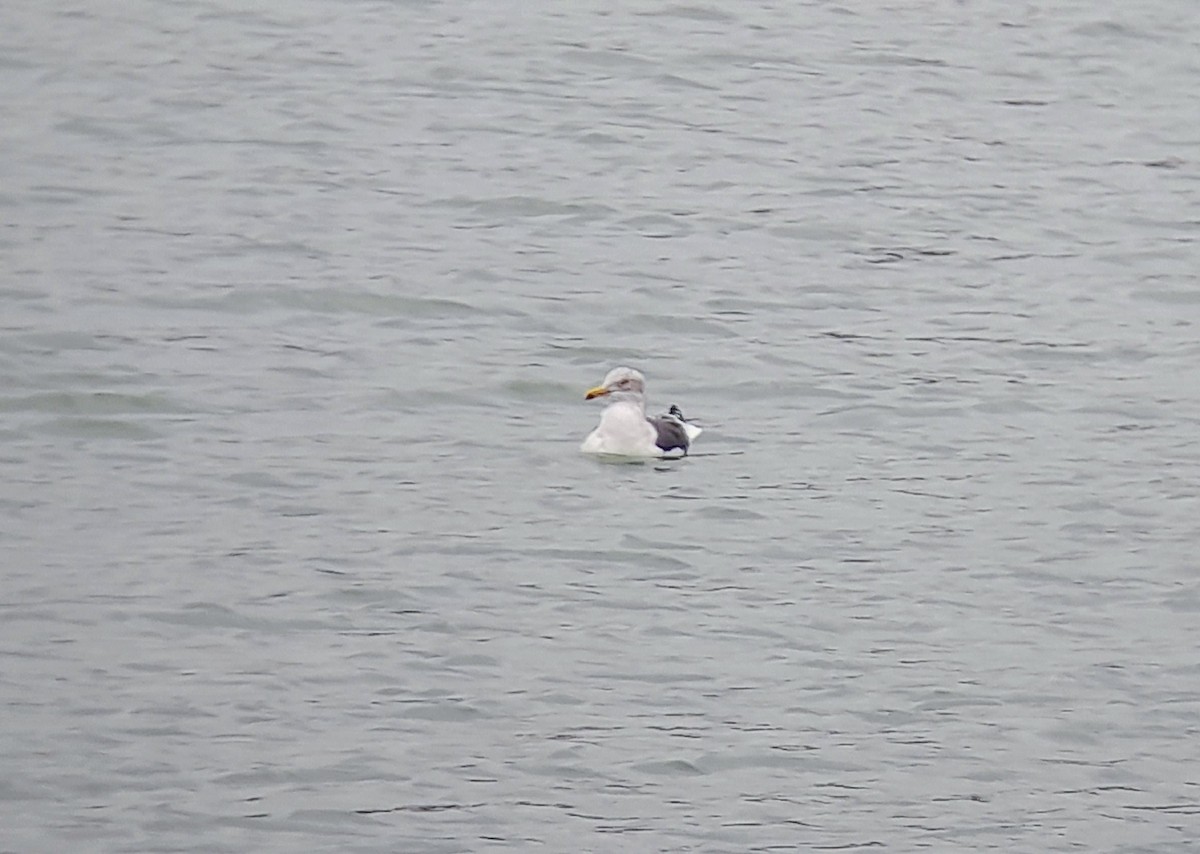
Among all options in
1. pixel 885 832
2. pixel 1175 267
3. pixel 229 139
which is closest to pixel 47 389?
pixel 229 139

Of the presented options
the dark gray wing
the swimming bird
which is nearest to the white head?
the swimming bird

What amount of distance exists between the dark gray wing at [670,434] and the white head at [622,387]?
0.18 metres

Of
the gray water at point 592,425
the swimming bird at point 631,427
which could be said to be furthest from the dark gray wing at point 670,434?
the gray water at point 592,425

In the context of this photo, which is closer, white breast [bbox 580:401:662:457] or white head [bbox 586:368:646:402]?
white breast [bbox 580:401:662:457]

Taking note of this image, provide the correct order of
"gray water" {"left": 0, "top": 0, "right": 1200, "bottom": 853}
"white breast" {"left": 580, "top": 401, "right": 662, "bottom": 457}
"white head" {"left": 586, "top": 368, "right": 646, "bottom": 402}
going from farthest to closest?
"white head" {"left": 586, "top": 368, "right": 646, "bottom": 402}
"white breast" {"left": 580, "top": 401, "right": 662, "bottom": 457}
"gray water" {"left": 0, "top": 0, "right": 1200, "bottom": 853}

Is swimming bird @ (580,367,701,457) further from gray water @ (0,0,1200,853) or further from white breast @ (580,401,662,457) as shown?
gray water @ (0,0,1200,853)

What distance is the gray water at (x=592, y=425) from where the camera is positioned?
30.0 ft

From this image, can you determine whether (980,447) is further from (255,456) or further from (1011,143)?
(1011,143)

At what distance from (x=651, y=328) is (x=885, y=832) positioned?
6208mm

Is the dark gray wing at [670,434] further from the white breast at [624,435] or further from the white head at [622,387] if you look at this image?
the white head at [622,387]

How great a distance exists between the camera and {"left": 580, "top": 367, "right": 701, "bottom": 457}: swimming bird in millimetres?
12703

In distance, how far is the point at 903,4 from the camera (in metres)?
21.4

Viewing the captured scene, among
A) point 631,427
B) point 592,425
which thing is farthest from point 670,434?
point 592,425

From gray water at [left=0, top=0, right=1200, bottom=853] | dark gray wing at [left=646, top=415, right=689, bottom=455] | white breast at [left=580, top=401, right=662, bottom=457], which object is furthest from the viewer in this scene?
dark gray wing at [left=646, top=415, right=689, bottom=455]
